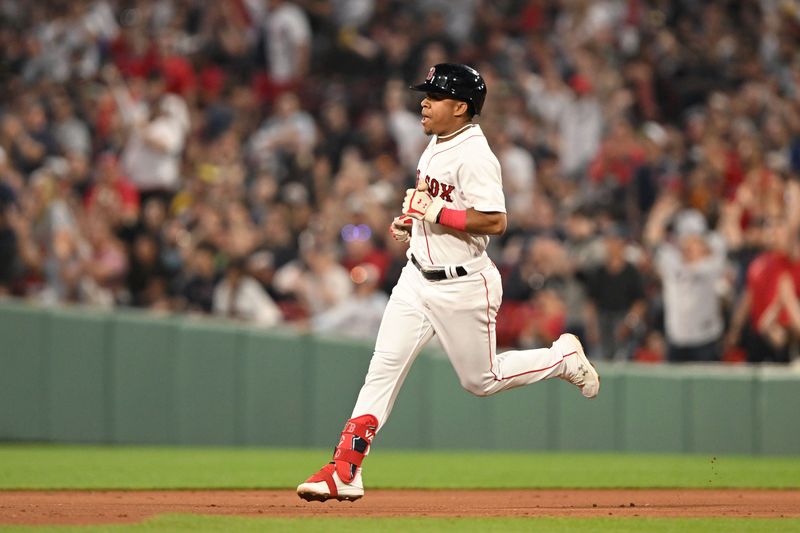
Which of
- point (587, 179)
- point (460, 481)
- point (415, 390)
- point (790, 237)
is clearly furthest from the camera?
point (587, 179)

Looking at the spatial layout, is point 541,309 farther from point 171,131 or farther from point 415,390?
point 171,131

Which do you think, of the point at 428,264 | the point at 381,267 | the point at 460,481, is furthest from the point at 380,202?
the point at 428,264

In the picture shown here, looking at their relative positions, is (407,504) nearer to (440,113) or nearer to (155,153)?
(440,113)

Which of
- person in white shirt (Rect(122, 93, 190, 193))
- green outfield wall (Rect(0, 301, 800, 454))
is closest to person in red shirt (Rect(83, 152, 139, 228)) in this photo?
person in white shirt (Rect(122, 93, 190, 193))

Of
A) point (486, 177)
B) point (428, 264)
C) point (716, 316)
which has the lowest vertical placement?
point (716, 316)

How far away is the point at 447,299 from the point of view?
6.07m

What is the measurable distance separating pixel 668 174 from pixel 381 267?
2.93 m

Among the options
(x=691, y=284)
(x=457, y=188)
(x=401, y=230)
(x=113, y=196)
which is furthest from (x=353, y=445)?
(x=113, y=196)

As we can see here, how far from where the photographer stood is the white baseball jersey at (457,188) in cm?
600

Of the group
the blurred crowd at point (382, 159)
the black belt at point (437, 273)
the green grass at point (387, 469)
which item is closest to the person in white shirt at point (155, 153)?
the blurred crowd at point (382, 159)

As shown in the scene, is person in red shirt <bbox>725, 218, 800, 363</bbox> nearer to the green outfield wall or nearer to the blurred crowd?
the blurred crowd

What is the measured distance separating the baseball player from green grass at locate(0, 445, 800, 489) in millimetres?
1880

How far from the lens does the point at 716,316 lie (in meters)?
11.5

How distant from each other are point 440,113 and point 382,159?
7530mm
